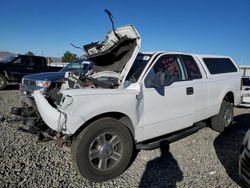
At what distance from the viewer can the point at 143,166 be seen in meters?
4.08

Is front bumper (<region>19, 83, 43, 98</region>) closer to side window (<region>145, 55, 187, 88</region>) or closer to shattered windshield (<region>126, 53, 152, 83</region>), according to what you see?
shattered windshield (<region>126, 53, 152, 83</region>)

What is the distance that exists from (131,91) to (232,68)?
4.03 metres

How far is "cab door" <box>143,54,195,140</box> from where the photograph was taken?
4004 millimetres

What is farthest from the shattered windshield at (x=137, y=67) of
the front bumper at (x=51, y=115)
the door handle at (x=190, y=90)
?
the front bumper at (x=51, y=115)

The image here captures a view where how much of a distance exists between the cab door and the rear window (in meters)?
1.14

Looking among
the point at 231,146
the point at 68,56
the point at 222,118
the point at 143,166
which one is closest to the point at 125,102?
the point at 143,166

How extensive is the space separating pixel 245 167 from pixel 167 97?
1.71m

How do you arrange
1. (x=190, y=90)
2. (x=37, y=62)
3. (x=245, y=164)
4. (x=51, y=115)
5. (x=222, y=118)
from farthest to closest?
(x=37, y=62)
(x=222, y=118)
(x=190, y=90)
(x=51, y=115)
(x=245, y=164)

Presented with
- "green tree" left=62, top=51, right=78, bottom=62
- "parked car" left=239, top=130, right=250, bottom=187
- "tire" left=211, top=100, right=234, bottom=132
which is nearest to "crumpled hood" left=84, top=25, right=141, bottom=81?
"parked car" left=239, top=130, right=250, bottom=187

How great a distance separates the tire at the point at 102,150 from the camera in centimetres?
333

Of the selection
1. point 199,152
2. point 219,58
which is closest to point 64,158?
point 199,152

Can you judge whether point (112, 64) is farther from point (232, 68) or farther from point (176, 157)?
point (232, 68)

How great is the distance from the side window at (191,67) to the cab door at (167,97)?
0.42ft

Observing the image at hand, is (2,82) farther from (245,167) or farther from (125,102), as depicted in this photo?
(245,167)
